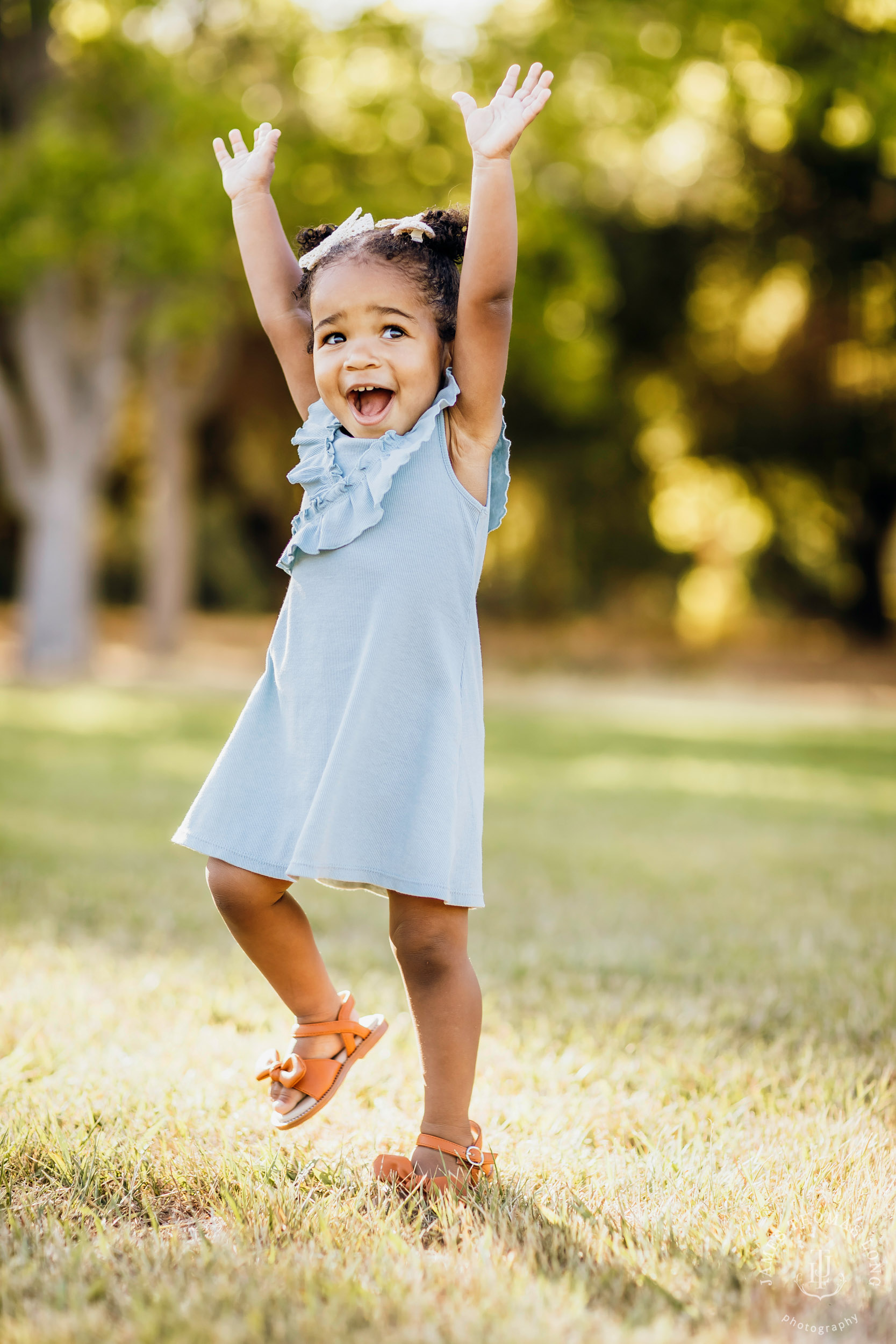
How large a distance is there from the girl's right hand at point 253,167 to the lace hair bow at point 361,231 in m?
0.24

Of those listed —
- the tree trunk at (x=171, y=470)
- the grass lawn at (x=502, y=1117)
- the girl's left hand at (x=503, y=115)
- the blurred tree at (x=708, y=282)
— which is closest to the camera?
the grass lawn at (x=502, y=1117)

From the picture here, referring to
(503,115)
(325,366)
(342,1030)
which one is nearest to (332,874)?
(342,1030)

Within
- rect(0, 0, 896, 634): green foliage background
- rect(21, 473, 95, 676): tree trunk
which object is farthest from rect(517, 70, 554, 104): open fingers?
rect(21, 473, 95, 676): tree trunk

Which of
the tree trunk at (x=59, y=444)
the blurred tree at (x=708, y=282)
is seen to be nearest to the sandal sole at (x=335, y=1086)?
the blurred tree at (x=708, y=282)

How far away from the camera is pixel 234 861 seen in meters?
2.20

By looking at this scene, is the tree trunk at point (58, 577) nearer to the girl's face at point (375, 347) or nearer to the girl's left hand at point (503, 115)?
the girl's face at point (375, 347)

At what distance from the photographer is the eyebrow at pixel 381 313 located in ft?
7.50

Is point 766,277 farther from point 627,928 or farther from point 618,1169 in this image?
point 618,1169

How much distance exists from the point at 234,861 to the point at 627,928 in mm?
2371

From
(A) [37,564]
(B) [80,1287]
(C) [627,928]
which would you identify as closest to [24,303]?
(A) [37,564]

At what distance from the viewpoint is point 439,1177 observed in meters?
2.11

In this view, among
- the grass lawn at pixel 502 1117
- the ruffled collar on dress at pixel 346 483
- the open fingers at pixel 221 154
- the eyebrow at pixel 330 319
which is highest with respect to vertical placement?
the open fingers at pixel 221 154

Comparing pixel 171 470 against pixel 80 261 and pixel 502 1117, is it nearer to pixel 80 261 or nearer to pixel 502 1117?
pixel 80 261

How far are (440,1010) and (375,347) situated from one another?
121 cm
